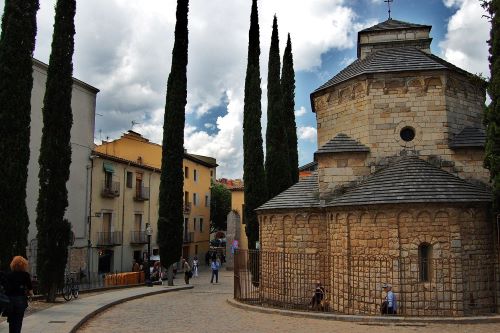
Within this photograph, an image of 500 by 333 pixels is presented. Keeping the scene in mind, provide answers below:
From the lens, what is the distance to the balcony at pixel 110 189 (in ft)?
86.6

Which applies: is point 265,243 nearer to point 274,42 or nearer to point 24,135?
point 24,135

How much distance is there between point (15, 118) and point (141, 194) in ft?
54.2

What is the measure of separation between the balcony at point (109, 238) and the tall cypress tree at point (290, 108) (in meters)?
11.2

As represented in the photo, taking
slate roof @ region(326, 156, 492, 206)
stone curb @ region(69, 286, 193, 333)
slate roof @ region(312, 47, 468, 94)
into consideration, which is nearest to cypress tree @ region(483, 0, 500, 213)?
slate roof @ region(326, 156, 492, 206)

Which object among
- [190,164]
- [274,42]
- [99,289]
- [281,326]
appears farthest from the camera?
[190,164]

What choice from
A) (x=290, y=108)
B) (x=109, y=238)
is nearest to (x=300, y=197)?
(x=290, y=108)

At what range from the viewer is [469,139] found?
14.6m

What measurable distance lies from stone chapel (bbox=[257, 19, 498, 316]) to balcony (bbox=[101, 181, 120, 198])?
42.7 ft

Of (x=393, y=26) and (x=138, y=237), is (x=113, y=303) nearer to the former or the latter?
(x=138, y=237)

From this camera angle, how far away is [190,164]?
39.8 meters

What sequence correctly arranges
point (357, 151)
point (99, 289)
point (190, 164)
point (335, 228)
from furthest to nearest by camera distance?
point (190, 164), point (99, 289), point (357, 151), point (335, 228)

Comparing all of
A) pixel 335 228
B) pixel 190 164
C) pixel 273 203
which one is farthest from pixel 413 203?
pixel 190 164

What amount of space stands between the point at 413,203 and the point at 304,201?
416cm

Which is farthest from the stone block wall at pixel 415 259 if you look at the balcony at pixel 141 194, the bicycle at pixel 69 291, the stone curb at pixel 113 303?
the balcony at pixel 141 194
